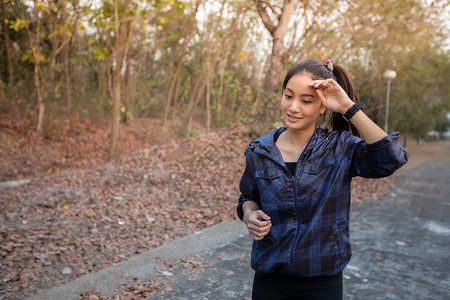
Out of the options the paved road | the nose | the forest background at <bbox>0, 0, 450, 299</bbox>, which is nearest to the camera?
the nose

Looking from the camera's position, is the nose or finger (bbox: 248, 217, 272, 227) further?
the nose

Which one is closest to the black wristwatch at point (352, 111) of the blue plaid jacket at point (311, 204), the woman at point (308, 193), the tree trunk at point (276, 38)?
the woman at point (308, 193)

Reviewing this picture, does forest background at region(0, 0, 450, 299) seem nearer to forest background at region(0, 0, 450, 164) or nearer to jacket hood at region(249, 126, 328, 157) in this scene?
forest background at region(0, 0, 450, 164)

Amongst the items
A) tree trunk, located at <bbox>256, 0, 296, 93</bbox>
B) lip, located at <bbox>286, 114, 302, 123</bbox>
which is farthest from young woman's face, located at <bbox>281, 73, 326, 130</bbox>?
tree trunk, located at <bbox>256, 0, 296, 93</bbox>

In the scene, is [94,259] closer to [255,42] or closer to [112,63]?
[112,63]

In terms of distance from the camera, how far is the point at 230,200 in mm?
7766

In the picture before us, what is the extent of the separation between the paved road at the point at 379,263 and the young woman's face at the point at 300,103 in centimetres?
245

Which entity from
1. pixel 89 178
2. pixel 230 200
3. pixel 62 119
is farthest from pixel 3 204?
pixel 62 119

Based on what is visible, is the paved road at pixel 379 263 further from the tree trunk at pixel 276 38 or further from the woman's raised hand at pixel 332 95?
the tree trunk at pixel 276 38

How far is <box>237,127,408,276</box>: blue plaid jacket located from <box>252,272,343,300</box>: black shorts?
6 centimetres

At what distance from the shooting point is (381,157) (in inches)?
70.3

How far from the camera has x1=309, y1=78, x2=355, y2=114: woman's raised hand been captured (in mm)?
1857

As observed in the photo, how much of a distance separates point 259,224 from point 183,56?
13150 millimetres

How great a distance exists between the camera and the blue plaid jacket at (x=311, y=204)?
190 centimetres
